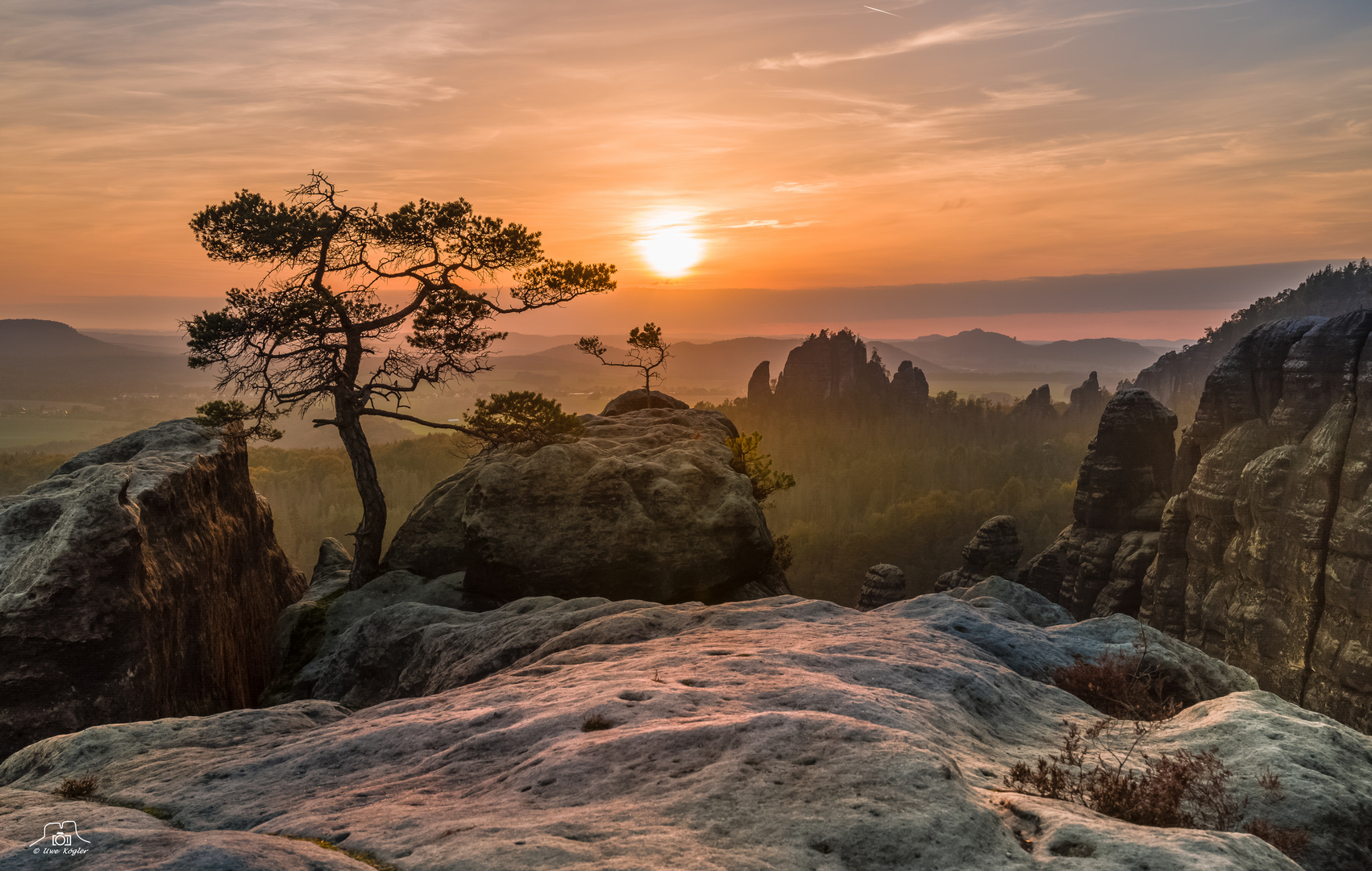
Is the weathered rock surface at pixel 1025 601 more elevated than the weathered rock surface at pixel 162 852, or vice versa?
the weathered rock surface at pixel 162 852

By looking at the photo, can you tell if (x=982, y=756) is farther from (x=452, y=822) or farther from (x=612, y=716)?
(x=452, y=822)

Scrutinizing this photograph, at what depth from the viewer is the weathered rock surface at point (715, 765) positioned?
23.1 feet

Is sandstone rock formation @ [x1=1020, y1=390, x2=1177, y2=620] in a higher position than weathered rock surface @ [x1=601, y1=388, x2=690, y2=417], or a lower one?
lower

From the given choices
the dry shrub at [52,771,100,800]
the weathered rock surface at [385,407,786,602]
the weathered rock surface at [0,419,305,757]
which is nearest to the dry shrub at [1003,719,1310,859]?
the dry shrub at [52,771,100,800]

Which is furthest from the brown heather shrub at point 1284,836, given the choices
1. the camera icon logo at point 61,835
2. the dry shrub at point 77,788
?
the dry shrub at point 77,788

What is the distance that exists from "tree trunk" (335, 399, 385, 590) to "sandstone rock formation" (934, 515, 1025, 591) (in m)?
64.9

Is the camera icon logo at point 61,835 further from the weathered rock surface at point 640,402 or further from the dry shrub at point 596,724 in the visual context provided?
the weathered rock surface at point 640,402

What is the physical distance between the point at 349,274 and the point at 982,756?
97.1 ft

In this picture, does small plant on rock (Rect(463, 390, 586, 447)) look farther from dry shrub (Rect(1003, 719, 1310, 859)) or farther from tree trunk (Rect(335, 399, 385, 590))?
dry shrub (Rect(1003, 719, 1310, 859))

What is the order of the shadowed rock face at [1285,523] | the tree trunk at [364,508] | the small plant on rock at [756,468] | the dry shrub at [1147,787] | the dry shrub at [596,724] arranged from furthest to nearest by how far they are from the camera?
the shadowed rock face at [1285,523] → the small plant on rock at [756,468] → the tree trunk at [364,508] → the dry shrub at [596,724] → the dry shrub at [1147,787]

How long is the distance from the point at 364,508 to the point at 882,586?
58028mm

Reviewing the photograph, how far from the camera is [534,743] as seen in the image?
→ 10.1 m

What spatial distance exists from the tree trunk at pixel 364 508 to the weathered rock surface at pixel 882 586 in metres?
55.5

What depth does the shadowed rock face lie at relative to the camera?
47688 millimetres
